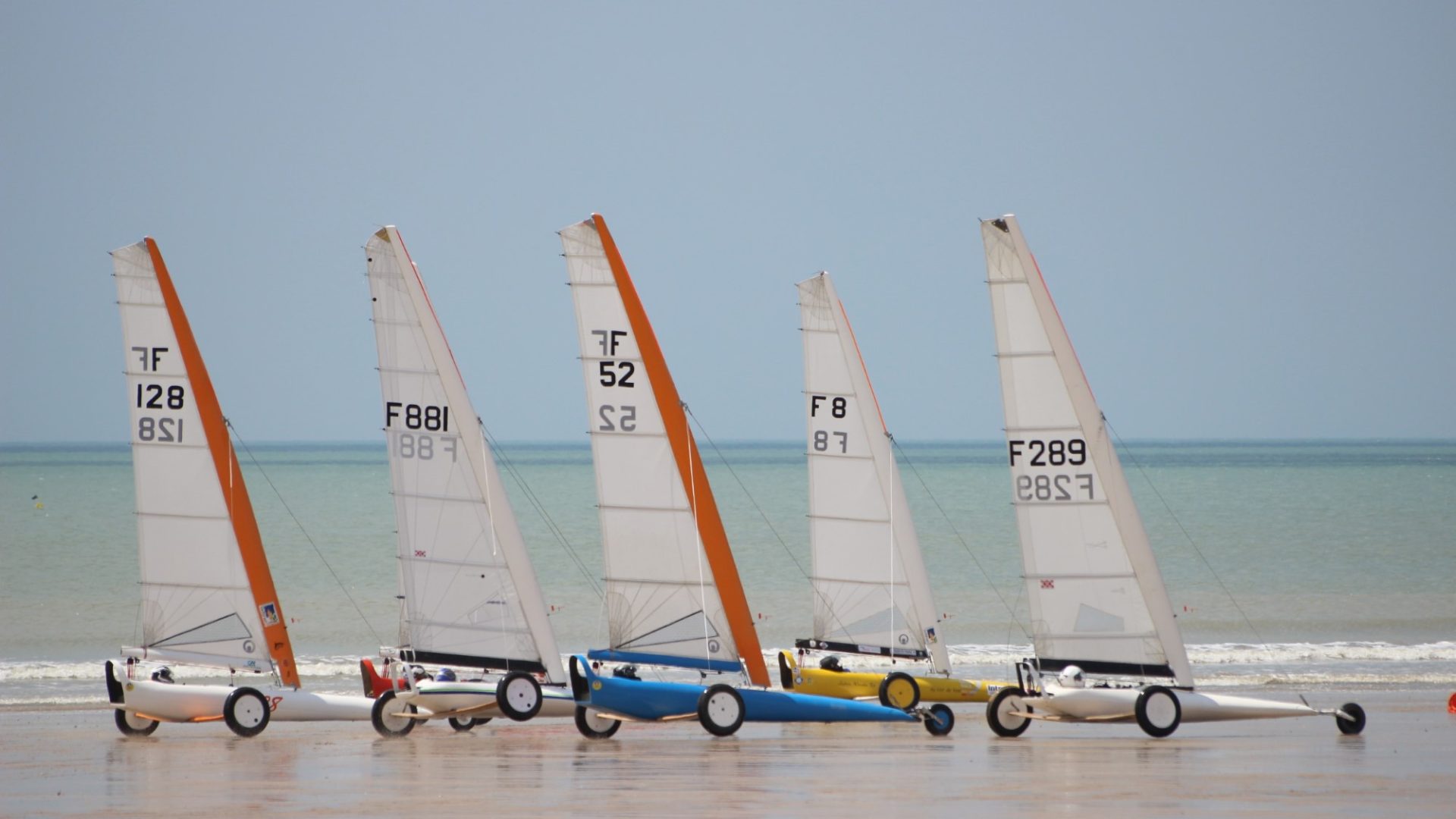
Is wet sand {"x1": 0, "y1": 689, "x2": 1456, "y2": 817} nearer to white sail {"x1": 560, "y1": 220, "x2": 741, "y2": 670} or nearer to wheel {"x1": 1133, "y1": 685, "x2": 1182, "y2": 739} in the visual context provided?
wheel {"x1": 1133, "y1": 685, "x2": 1182, "y2": 739}

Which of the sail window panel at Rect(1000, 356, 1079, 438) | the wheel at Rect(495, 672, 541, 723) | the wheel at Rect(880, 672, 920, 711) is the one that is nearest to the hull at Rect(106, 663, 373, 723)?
the wheel at Rect(495, 672, 541, 723)

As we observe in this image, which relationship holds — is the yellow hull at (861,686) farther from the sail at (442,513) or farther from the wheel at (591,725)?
the sail at (442,513)

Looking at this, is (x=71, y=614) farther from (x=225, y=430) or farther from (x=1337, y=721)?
(x=1337, y=721)

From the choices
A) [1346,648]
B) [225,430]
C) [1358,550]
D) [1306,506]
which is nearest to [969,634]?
[1346,648]

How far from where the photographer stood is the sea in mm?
27125

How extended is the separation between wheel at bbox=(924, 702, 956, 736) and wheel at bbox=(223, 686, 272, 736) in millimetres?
6713

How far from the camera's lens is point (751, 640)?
17.7 metres

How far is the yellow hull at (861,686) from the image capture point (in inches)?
750

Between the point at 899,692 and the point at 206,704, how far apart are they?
748cm

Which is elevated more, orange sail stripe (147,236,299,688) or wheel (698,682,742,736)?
orange sail stripe (147,236,299,688)

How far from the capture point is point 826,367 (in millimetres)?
20531

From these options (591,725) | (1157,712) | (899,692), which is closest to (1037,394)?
(1157,712)

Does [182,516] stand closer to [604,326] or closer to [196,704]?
[196,704]

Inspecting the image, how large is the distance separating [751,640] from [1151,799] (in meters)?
6.08
